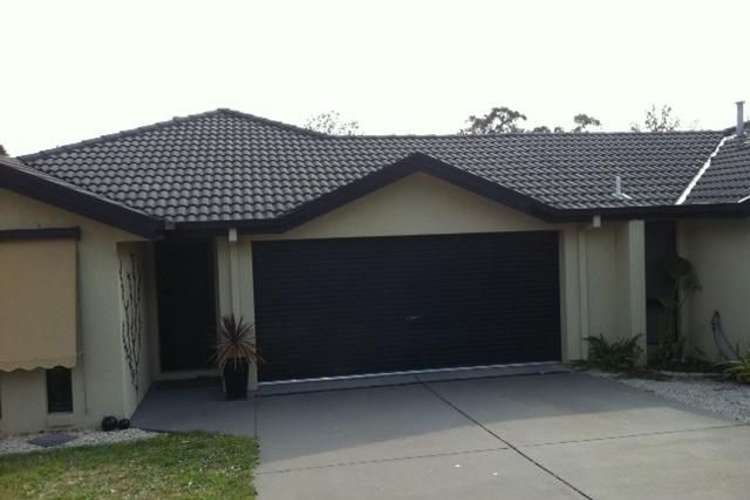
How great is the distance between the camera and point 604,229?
14.0 meters

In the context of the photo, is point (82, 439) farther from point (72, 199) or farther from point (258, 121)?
point (258, 121)

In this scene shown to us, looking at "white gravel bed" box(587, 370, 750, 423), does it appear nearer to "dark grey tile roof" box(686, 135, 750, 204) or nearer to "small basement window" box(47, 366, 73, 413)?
"dark grey tile roof" box(686, 135, 750, 204)

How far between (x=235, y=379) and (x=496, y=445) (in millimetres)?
4663

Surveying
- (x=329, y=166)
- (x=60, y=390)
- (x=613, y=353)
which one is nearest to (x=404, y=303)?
(x=329, y=166)

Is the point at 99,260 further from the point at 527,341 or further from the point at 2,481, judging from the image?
the point at 527,341

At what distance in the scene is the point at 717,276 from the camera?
13.4 metres

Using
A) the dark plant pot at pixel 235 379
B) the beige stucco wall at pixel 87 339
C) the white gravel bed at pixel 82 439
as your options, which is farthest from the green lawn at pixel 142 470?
the dark plant pot at pixel 235 379

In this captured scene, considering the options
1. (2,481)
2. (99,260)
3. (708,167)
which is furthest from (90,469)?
(708,167)

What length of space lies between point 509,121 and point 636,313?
39.6 metres

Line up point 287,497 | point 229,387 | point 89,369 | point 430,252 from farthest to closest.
Result: 1. point 430,252
2. point 229,387
3. point 89,369
4. point 287,497

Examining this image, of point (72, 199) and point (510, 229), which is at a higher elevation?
point (72, 199)

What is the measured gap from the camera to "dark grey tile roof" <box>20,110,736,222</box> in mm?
12867

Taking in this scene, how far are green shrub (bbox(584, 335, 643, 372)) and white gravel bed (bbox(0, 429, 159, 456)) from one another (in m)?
7.69

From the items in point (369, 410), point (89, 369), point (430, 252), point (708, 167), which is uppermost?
point (708, 167)
